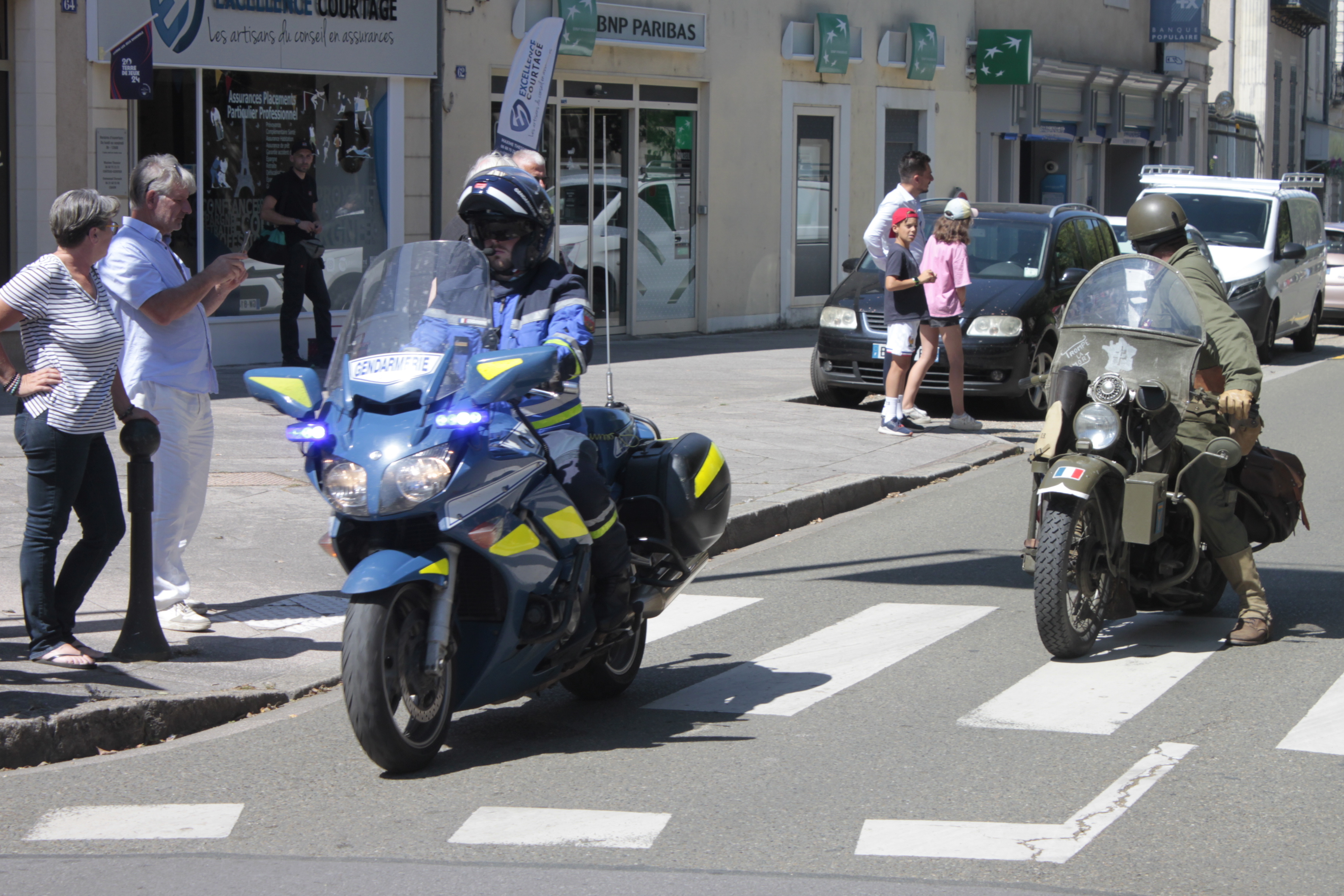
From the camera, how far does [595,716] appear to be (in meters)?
5.94

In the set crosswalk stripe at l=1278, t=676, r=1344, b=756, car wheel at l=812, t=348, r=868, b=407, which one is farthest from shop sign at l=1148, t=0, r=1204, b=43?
Result: crosswalk stripe at l=1278, t=676, r=1344, b=756

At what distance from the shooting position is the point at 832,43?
22.6 meters

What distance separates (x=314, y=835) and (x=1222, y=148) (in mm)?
42132

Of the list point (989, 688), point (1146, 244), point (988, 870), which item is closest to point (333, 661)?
point (989, 688)

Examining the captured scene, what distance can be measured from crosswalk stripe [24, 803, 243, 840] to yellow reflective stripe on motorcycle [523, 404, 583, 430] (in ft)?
4.90

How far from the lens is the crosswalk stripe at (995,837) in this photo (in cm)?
439

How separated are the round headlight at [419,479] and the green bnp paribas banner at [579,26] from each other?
46.7 ft

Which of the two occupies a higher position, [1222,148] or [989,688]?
[1222,148]

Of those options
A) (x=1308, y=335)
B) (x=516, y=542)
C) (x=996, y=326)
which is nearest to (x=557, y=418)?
(x=516, y=542)

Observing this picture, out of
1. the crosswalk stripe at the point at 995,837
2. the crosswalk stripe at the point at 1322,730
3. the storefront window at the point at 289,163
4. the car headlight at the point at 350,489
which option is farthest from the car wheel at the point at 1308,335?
the car headlight at the point at 350,489

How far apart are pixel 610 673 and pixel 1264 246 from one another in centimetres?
Answer: 1653

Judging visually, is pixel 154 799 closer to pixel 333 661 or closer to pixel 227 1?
pixel 333 661

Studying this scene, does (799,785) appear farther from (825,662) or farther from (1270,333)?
(1270,333)

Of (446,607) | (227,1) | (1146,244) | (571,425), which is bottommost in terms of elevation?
(446,607)
